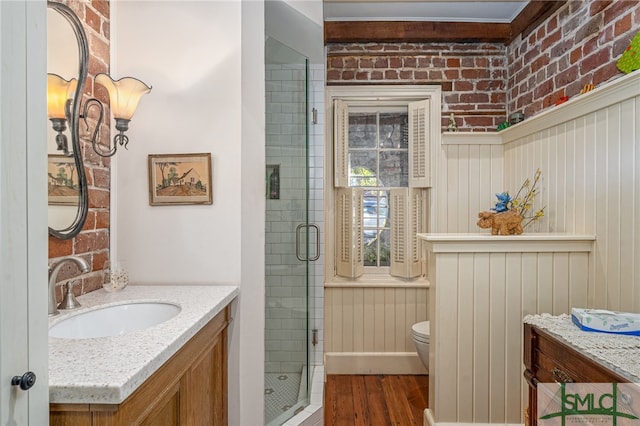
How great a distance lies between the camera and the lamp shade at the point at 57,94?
138cm

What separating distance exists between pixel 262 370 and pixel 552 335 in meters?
1.28

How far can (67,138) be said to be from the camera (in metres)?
1.47

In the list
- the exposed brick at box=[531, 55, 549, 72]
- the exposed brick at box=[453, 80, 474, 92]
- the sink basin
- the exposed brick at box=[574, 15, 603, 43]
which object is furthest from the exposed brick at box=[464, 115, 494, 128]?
the sink basin

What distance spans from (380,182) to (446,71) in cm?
107

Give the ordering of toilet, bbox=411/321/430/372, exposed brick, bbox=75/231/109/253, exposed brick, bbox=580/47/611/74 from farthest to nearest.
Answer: toilet, bbox=411/321/430/372, exposed brick, bbox=580/47/611/74, exposed brick, bbox=75/231/109/253

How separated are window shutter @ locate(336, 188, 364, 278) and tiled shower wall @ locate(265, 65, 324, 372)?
55 centimetres

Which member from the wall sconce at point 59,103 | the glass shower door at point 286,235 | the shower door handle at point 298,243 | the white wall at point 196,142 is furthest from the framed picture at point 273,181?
the wall sconce at point 59,103

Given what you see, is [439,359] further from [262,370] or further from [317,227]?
[317,227]

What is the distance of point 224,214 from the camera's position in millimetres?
1796

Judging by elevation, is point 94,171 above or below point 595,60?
below

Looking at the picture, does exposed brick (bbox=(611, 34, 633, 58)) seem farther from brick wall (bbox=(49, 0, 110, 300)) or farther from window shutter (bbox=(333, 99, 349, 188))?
brick wall (bbox=(49, 0, 110, 300))

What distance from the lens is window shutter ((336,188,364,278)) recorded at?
319cm

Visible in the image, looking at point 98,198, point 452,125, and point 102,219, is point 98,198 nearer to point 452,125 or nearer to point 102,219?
point 102,219

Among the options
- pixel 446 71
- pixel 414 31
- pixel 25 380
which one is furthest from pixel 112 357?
pixel 446 71
